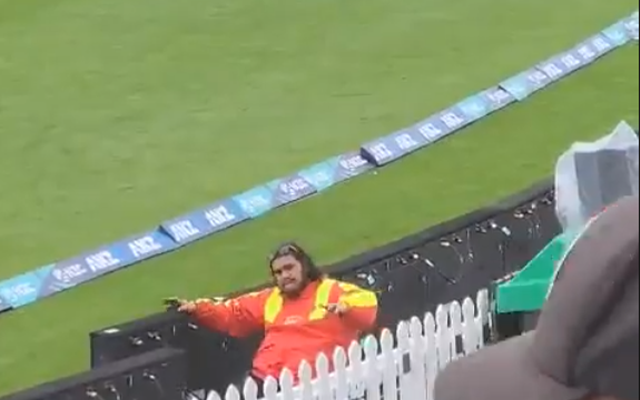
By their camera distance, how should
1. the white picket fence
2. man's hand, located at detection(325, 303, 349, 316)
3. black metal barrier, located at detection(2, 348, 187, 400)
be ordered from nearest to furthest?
black metal barrier, located at detection(2, 348, 187, 400)
the white picket fence
man's hand, located at detection(325, 303, 349, 316)

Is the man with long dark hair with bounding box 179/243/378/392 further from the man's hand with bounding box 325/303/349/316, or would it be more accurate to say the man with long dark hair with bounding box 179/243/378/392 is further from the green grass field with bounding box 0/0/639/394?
the green grass field with bounding box 0/0/639/394

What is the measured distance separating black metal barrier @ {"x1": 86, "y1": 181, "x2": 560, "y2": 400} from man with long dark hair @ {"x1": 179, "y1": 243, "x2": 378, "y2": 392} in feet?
0.34

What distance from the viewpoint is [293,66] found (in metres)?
13.3

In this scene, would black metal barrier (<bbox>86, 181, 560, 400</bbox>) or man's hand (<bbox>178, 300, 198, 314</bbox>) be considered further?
man's hand (<bbox>178, 300, 198, 314</bbox>)

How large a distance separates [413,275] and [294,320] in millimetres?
Result: 694

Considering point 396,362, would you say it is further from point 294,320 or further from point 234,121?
point 234,121

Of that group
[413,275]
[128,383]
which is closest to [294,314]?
[413,275]

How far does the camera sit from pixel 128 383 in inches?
209

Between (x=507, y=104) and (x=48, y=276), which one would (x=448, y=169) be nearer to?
(x=507, y=104)

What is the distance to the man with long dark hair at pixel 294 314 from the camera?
20.5ft

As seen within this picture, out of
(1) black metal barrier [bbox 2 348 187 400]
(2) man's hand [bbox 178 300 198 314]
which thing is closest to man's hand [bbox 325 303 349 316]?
(2) man's hand [bbox 178 300 198 314]

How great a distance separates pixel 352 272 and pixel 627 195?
5219mm

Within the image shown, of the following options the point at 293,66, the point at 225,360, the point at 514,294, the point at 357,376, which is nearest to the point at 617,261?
the point at 514,294

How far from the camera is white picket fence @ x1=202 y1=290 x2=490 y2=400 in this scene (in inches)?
217
